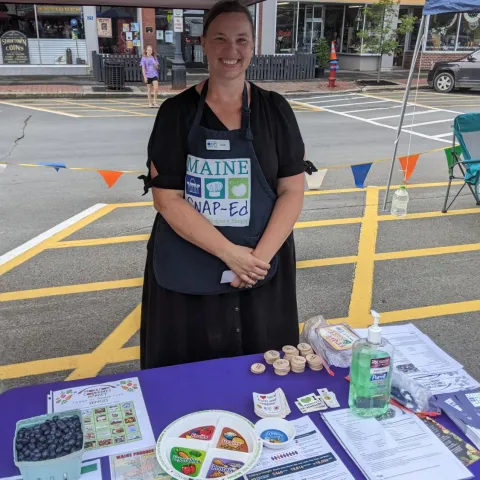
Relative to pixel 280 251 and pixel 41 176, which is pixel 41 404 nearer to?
pixel 280 251

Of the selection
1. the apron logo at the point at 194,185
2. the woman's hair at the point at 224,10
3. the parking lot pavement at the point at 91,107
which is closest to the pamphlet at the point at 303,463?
the apron logo at the point at 194,185

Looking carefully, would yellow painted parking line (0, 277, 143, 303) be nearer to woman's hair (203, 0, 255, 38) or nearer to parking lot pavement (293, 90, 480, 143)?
woman's hair (203, 0, 255, 38)

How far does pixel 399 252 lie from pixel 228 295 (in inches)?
145

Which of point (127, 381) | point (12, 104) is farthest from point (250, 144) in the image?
point (12, 104)

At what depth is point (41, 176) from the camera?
8.20 meters

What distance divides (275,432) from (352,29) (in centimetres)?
2631

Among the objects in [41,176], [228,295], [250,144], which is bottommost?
[41,176]

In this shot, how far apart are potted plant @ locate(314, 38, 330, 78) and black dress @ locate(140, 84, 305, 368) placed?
21458 mm

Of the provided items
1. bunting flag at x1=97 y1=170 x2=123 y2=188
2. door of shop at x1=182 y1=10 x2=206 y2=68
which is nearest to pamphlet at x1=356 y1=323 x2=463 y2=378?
bunting flag at x1=97 y1=170 x2=123 y2=188

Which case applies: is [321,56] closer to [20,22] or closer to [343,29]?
[343,29]

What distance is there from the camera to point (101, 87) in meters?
18.7

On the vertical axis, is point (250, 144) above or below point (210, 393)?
above

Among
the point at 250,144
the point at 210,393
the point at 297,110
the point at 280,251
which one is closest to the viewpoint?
the point at 210,393

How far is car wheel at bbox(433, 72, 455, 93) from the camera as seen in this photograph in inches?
748
